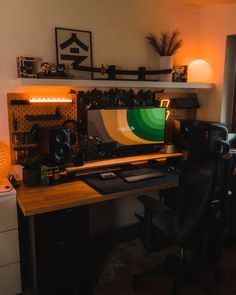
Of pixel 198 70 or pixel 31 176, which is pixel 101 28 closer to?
pixel 198 70

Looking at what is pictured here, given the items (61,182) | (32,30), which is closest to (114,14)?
(32,30)

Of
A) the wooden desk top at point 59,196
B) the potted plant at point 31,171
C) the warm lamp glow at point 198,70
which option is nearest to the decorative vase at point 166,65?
the warm lamp glow at point 198,70

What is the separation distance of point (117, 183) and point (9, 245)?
888 mm

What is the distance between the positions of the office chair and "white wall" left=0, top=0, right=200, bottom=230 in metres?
1.02

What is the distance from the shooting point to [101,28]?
2.71 meters

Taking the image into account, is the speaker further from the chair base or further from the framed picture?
the chair base

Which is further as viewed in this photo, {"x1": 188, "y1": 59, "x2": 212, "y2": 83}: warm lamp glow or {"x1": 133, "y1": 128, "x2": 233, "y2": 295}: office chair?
{"x1": 188, "y1": 59, "x2": 212, "y2": 83}: warm lamp glow

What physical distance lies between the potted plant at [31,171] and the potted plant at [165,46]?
1.55 m

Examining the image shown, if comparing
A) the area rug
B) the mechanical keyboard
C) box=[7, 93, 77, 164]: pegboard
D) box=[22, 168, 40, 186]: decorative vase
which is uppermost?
box=[7, 93, 77, 164]: pegboard

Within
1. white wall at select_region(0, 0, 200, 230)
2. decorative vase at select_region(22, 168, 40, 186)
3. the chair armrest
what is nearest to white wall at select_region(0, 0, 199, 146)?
white wall at select_region(0, 0, 200, 230)

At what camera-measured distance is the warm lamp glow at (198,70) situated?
3111 millimetres

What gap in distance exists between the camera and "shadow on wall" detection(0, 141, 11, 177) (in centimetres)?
239

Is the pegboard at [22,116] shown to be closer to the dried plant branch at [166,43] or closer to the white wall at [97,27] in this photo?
the white wall at [97,27]

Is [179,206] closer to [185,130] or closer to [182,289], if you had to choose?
[182,289]
